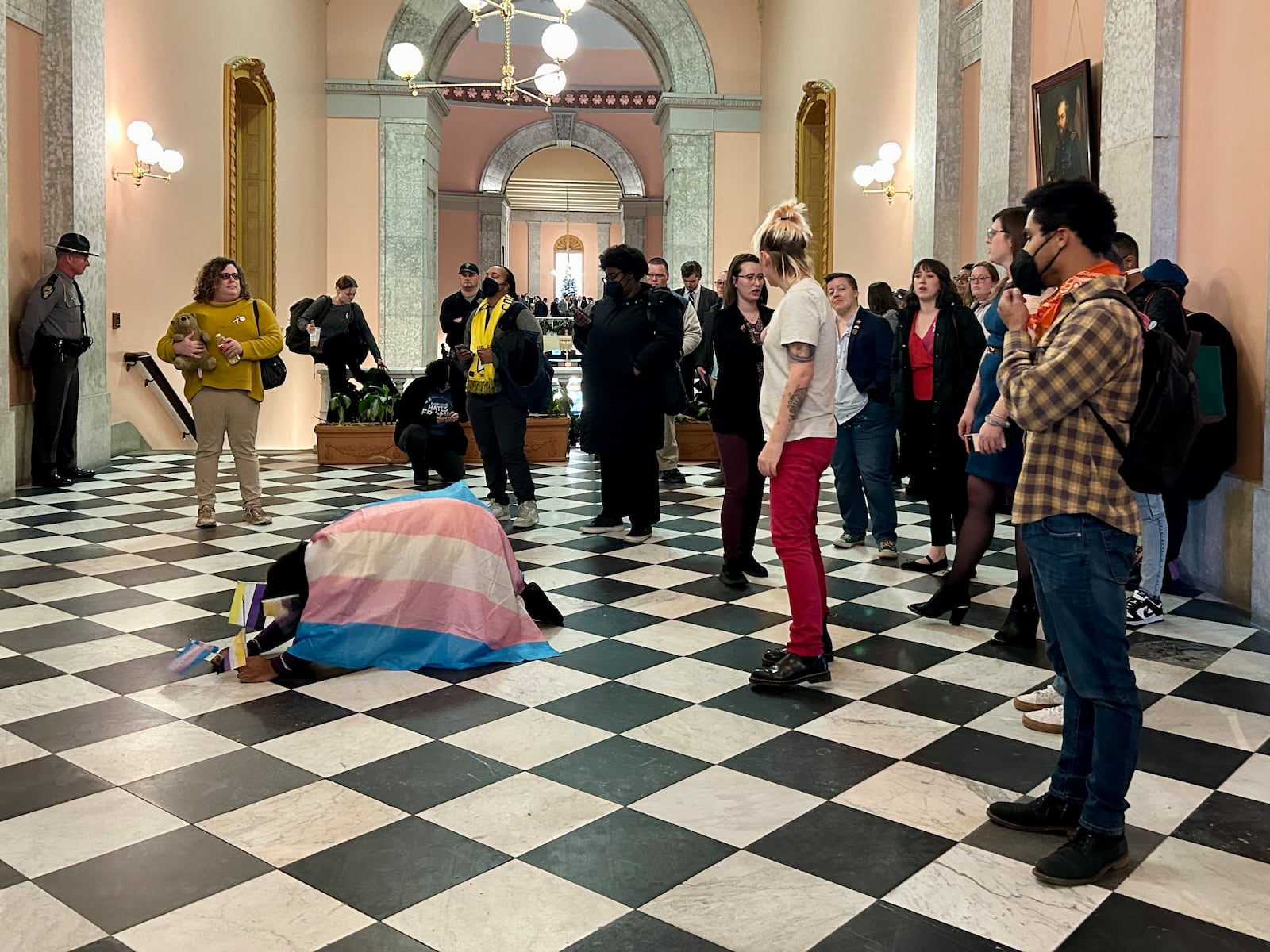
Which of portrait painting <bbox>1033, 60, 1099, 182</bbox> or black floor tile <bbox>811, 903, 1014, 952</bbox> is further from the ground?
portrait painting <bbox>1033, 60, 1099, 182</bbox>

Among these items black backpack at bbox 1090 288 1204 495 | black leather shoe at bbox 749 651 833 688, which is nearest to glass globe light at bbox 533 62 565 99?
black leather shoe at bbox 749 651 833 688

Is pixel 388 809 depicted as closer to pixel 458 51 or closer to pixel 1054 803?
pixel 1054 803

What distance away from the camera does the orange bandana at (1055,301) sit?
2.82m

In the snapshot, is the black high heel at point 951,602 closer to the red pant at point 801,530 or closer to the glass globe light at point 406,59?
the red pant at point 801,530

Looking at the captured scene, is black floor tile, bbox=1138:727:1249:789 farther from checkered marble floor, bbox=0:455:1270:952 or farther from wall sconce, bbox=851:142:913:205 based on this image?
wall sconce, bbox=851:142:913:205

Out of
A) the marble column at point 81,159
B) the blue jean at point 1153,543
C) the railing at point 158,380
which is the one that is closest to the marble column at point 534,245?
the railing at point 158,380

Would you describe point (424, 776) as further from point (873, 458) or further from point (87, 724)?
point (873, 458)

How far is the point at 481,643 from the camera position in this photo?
454cm

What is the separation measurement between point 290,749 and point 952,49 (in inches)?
335

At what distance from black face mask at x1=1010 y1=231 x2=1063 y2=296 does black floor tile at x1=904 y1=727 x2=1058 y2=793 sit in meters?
1.38

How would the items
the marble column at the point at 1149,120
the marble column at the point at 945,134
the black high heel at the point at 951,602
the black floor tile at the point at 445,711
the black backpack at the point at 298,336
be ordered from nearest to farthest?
the black floor tile at the point at 445,711 < the black high heel at the point at 951,602 < the marble column at the point at 1149,120 < the marble column at the point at 945,134 < the black backpack at the point at 298,336

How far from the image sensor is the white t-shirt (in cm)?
408

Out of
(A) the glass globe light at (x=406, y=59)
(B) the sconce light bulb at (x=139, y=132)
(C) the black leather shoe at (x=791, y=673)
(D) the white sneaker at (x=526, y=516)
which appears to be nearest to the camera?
(C) the black leather shoe at (x=791, y=673)

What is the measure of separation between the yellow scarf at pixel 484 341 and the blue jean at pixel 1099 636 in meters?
4.97
